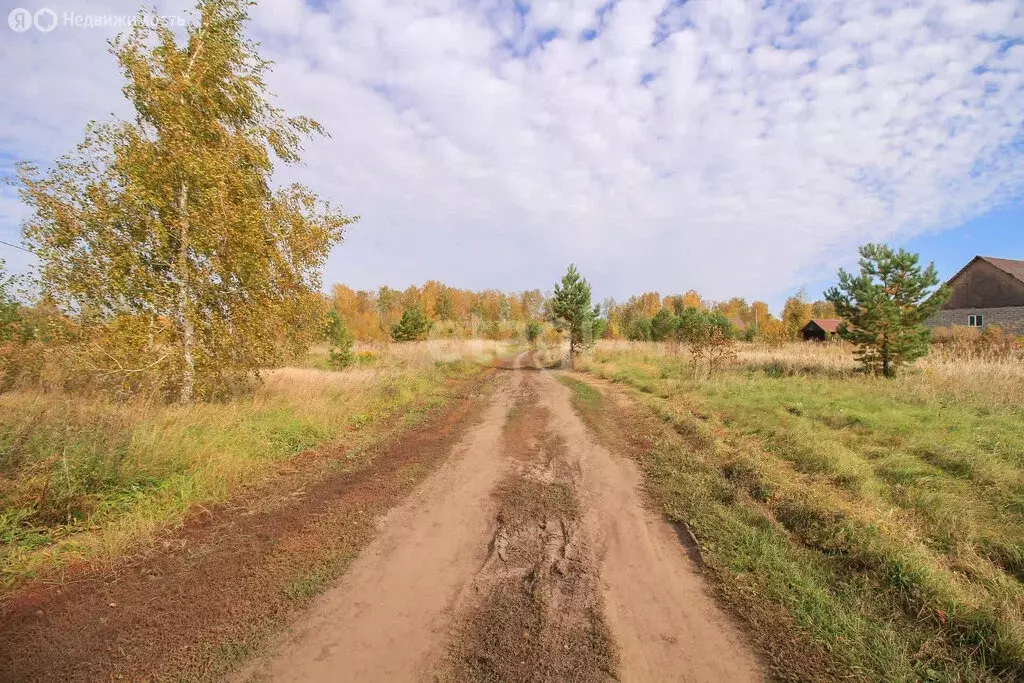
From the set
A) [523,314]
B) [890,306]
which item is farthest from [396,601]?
[523,314]

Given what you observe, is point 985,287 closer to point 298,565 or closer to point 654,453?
point 654,453

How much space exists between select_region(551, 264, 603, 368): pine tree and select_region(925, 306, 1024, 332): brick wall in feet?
67.8

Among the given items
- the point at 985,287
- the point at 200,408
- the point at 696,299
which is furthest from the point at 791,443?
the point at 696,299

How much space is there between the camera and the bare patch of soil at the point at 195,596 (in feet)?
9.00

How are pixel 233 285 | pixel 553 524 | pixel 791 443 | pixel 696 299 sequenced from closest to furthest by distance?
pixel 553 524
pixel 791 443
pixel 233 285
pixel 696 299

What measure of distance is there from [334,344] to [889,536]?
86.7 feet

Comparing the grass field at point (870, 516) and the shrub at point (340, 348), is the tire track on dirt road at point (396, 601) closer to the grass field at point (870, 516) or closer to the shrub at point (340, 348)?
the grass field at point (870, 516)

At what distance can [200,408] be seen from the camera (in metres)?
7.94

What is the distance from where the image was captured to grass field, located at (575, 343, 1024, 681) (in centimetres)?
307

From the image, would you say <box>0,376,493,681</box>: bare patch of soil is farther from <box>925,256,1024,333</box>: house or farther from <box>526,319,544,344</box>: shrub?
<box>526,319,544,344</box>: shrub

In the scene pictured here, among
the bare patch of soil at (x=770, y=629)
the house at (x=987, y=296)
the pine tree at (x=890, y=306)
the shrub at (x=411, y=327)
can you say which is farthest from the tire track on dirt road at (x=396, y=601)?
the house at (x=987, y=296)

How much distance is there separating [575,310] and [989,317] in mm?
30217

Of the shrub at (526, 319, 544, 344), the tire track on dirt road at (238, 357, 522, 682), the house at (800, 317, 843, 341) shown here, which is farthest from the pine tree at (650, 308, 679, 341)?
the tire track on dirt road at (238, 357, 522, 682)

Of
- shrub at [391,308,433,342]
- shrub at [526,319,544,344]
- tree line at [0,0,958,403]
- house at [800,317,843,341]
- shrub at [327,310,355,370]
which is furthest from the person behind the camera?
shrub at [526,319,544,344]
